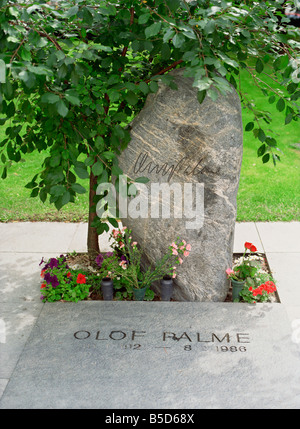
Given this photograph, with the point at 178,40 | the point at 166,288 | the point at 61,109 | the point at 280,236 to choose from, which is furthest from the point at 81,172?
the point at 280,236

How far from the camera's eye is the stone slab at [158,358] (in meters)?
3.27

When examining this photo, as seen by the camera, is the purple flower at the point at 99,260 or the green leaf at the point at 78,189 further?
the purple flower at the point at 99,260

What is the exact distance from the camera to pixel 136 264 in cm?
449

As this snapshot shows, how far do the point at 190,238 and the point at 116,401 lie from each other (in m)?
1.55

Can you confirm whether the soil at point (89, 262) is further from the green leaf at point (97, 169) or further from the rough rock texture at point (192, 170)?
the green leaf at point (97, 169)

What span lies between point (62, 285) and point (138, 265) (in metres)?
0.68

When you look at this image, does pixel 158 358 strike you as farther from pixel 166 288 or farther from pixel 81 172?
pixel 81 172

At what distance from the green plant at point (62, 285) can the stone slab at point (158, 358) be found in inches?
3.9

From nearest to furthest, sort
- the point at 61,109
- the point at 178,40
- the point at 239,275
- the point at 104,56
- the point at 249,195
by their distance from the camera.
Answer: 1. the point at 61,109
2. the point at 178,40
3. the point at 104,56
4. the point at 239,275
5. the point at 249,195

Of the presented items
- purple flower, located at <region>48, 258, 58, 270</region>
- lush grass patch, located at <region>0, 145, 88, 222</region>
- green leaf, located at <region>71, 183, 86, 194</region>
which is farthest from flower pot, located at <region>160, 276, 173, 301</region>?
lush grass patch, located at <region>0, 145, 88, 222</region>

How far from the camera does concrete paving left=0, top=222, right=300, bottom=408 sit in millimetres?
3702
